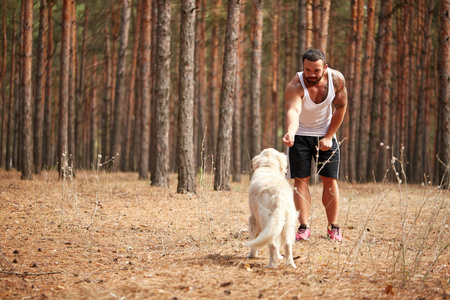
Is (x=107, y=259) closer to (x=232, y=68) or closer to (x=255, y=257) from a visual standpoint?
(x=255, y=257)

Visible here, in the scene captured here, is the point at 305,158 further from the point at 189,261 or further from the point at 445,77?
the point at 445,77

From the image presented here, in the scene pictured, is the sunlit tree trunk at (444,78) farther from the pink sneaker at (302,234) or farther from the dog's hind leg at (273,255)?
the dog's hind leg at (273,255)

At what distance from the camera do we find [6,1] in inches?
796

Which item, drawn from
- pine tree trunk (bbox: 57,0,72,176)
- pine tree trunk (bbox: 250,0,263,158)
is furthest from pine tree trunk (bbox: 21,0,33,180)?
pine tree trunk (bbox: 250,0,263,158)

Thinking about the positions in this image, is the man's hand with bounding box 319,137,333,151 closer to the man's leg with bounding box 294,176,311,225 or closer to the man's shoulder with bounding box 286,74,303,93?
the man's leg with bounding box 294,176,311,225

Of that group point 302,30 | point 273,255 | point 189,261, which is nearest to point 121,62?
point 302,30

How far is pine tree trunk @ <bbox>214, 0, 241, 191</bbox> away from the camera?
35.1 ft

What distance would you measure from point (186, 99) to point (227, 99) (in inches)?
70.5

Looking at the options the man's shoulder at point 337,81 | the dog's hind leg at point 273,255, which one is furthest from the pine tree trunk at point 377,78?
the dog's hind leg at point 273,255

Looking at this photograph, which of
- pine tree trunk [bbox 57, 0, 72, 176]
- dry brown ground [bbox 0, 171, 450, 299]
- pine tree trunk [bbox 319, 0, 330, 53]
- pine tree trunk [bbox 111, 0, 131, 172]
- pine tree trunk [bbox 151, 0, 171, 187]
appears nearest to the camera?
dry brown ground [bbox 0, 171, 450, 299]

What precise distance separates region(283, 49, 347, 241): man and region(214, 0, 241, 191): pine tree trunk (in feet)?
18.7

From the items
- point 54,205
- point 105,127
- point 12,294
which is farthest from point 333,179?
point 105,127

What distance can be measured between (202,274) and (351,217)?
4.78m

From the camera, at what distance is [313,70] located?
15.4 feet
